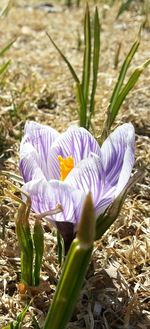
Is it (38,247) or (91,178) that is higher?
(91,178)

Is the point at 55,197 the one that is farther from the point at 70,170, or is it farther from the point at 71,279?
the point at 71,279

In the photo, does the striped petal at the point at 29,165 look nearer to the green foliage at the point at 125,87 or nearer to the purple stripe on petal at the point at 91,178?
the purple stripe on petal at the point at 91,178

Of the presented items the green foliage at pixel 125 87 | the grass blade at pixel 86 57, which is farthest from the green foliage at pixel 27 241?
the grass blade at pixel 86 57

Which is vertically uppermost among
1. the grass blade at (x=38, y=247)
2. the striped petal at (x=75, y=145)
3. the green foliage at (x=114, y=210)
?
the striped petal at (x=75, y=145)

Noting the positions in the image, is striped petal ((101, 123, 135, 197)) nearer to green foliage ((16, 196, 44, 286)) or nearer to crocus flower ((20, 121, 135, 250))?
crocus flower ((20, 121, 135, 250))

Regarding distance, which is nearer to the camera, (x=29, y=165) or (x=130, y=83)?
(x=29, y=165)

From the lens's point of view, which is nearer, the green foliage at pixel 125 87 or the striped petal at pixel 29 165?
the striped petal at pixel 29 165

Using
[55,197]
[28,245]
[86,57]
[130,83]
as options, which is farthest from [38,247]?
[86,57]
